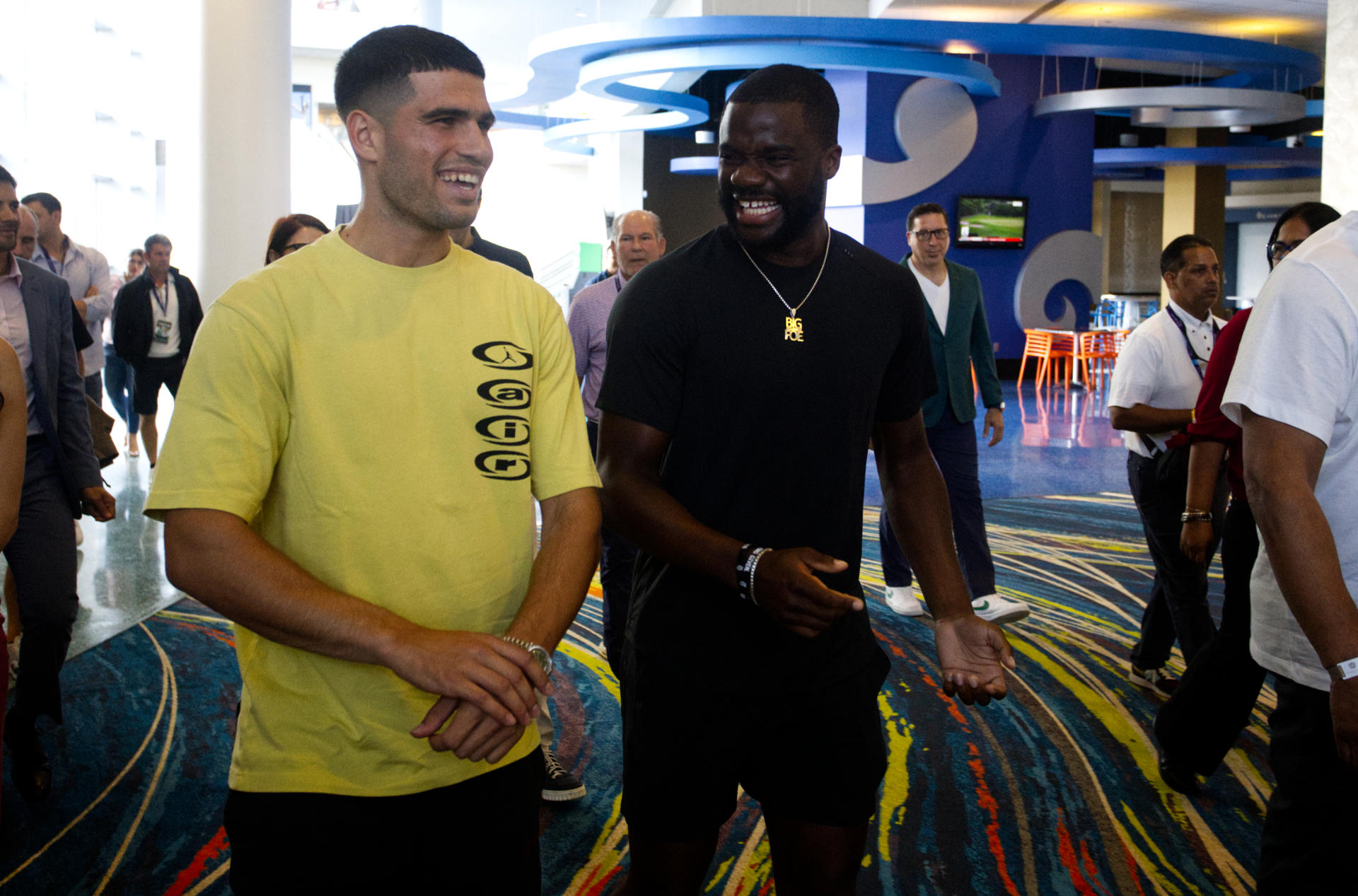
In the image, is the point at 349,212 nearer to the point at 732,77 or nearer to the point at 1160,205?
the point at 732,77

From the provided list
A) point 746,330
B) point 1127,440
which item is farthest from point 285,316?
A: point 1127,440

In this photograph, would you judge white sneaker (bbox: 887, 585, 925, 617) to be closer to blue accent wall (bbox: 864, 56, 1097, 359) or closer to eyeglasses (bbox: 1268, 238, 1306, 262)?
eyeglasses (bbox: 1268, 238, 1306, 262)

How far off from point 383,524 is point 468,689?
275 millimetres

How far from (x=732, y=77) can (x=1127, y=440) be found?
57.1 ft

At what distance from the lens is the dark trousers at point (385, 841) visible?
147 cm

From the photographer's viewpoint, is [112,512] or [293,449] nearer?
[293,449]

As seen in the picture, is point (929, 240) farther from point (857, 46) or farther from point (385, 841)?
point (857, 46)

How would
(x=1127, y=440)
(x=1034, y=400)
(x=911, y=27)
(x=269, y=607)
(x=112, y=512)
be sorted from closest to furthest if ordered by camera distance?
(x=269, y=607), (x=112, y=512), (x=1127, y=440), (x=911, y=27), (x=1034, y=400)

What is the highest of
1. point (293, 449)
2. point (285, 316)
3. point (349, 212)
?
point (349, 212)

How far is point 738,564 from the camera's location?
1.70 meters

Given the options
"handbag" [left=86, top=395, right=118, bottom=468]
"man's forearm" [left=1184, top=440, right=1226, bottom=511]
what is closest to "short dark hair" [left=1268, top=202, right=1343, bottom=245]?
"man's forearm" [left=1184, top=440, right=1226, bottom=511]

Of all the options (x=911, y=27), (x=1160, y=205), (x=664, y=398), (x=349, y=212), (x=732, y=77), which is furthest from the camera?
(x=1160, y=205)

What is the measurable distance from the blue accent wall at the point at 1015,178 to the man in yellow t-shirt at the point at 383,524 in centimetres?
1434

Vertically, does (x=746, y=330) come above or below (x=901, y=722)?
above
